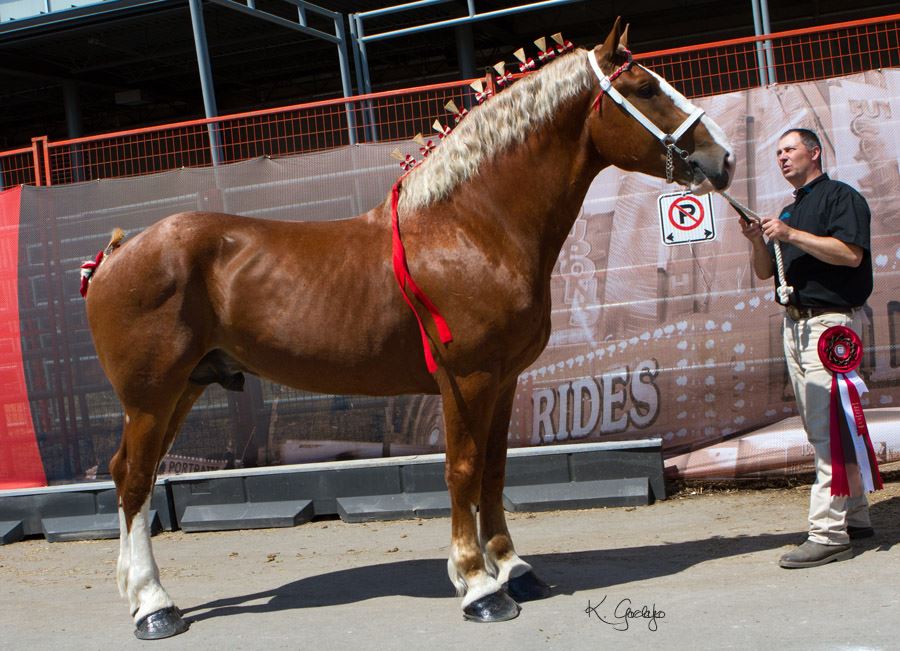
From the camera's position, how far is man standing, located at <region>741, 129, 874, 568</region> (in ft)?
13.2

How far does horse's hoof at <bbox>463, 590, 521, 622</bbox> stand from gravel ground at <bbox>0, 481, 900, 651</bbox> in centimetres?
6

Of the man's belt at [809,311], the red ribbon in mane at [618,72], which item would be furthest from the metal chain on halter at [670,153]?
the man's belt at [809,311]

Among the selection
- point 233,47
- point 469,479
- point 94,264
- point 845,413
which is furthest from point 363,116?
point 233,47

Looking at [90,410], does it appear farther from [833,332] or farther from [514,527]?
[833,332]

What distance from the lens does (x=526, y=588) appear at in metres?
3.95

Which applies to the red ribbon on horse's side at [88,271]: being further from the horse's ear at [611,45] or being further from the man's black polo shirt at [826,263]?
the man's black polo shirt at [826,263]

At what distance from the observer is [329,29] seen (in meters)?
15.4

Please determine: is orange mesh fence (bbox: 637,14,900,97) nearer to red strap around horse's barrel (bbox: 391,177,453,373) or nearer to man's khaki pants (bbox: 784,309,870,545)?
man's khaki pants (bbox: 784,309,870,545)

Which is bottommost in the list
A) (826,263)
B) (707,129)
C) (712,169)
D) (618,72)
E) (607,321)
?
(607,321)

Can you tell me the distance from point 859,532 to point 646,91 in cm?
243

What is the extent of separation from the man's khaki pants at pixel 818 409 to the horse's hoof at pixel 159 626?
2884 mm

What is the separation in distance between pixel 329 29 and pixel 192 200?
10.0m

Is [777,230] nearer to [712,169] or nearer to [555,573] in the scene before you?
[712,169]

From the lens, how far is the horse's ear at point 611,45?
12.1 feet
